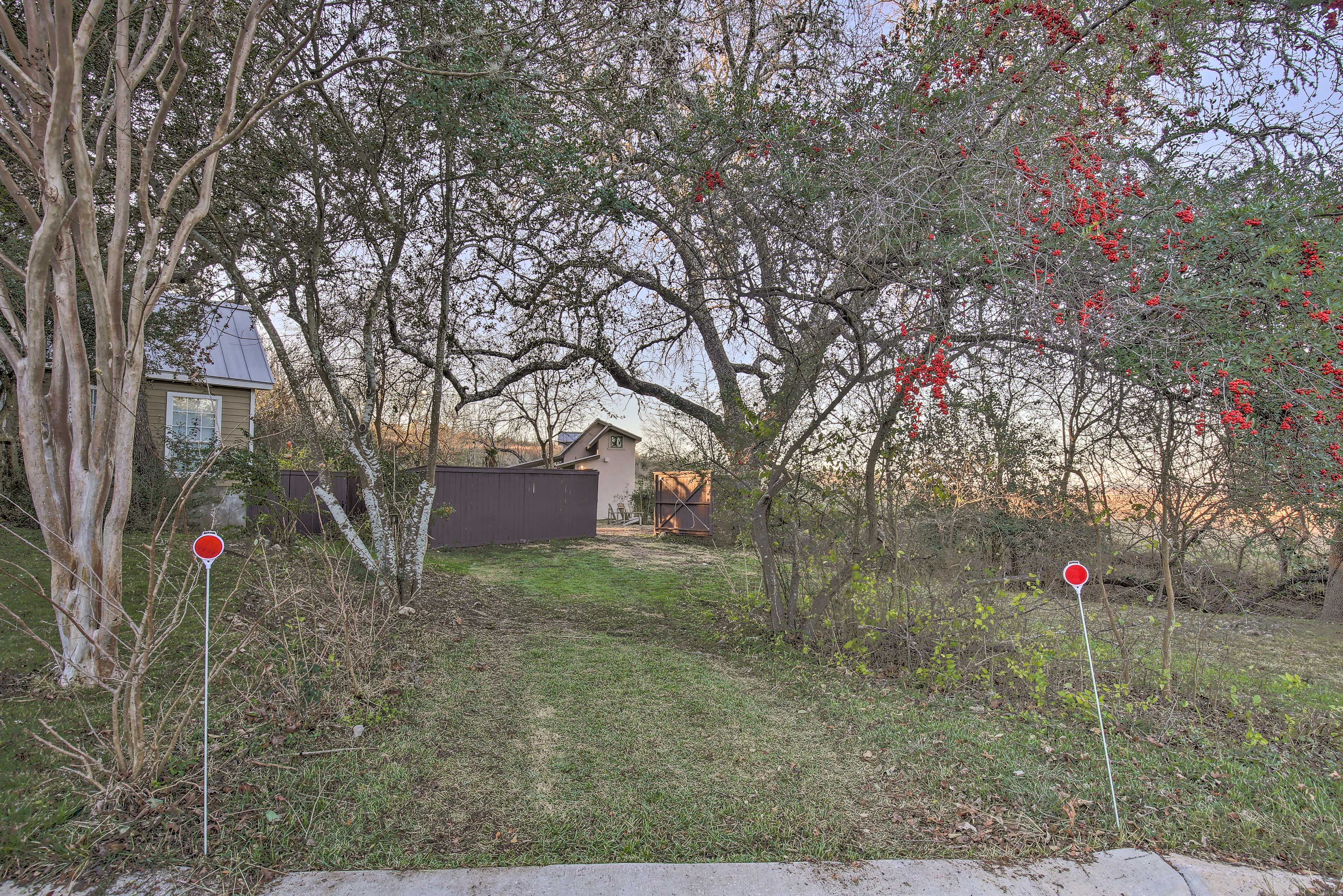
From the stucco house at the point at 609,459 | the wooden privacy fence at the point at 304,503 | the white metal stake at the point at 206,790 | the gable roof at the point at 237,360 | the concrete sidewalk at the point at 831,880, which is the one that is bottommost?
the concrete sidewalk at the point at 831,880

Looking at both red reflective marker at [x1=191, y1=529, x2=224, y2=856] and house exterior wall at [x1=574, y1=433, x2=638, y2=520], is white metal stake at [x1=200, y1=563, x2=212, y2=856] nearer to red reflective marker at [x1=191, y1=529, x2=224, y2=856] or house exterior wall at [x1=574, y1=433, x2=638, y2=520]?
red reflective marker at [x1=191, y1=529, x2=224, y2=856]

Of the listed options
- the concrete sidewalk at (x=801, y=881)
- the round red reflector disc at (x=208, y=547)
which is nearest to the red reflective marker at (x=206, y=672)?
the round red reflector disc at (x=208, y=547)

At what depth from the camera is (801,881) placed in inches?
104

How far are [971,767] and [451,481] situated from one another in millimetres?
10710

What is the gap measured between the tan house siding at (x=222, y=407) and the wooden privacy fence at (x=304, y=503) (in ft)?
3.81

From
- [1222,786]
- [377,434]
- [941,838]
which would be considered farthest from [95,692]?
[1222,786]

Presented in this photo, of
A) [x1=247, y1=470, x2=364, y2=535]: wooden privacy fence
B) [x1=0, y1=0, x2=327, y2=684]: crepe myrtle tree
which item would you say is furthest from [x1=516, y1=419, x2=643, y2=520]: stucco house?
[x1=0, y1=0, x2=327, y2=684]: crepe myrtle tree

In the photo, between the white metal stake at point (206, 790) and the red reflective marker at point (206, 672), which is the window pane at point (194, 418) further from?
the white metal stake at point (206, 790)

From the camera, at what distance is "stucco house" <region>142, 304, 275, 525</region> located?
11.1 m

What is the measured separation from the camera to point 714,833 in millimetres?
2967

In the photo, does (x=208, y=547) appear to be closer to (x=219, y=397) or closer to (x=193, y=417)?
(x=219, y=397)

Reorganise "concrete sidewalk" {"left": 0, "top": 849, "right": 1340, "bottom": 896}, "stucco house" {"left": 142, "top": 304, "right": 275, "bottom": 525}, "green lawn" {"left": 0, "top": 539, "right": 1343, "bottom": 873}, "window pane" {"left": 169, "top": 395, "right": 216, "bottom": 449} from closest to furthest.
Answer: "concrete sidewalk" {"left": 0, "top": 849, "right": 1340, "bottom": 896} → "green lawn" {"left": 0, "top": 539, "right": 1343, "bottom": 873} → "stucco house" {"left": 142, "top": 304, "right": 275, "bottom": 525} → "window pane" {"left": 169, "top": 395, "right": 216, "bottom": 449}

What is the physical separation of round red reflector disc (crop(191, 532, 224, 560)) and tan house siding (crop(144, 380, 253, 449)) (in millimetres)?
8852

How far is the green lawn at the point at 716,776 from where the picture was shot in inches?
114
